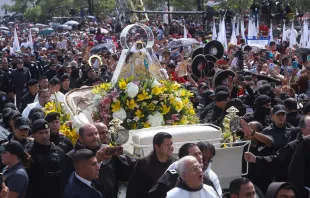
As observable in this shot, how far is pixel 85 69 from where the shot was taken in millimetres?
15547

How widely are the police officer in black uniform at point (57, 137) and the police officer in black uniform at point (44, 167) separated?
419 millimetres

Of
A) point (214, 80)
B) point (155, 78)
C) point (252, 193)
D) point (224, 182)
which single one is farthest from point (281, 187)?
point (214, 80)

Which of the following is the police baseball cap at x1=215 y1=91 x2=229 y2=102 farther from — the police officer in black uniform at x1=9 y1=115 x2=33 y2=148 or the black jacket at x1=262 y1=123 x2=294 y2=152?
the police officer in black uniform at x1=9 y1=115 x2=33 y2=148

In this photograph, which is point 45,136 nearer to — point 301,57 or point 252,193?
point 252,193

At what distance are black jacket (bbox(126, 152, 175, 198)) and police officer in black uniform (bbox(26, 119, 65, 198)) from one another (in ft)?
2.77

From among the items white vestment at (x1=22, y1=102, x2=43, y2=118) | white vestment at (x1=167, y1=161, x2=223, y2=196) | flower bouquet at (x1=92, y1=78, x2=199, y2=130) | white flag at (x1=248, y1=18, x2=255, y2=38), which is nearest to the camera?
white vestment at (x1=167, y1=161, x2=223, y2=196)

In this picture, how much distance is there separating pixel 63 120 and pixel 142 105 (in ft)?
4.36

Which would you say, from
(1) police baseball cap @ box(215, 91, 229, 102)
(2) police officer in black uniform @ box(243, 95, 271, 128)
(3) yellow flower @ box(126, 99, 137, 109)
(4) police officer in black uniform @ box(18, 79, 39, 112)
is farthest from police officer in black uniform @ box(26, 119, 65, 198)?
(4) police officer in black uniform @ box(18, 79, 39, 112)

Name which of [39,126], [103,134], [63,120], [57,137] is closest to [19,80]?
[63,120]

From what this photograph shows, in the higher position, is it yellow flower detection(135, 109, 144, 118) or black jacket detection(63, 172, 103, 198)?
yellow flower detection(135, 109, 144, 118)

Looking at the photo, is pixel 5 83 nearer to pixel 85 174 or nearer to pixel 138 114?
pixel 138 114

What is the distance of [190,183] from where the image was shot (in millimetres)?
5676

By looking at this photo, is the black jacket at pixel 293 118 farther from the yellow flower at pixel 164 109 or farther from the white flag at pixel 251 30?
the white flag at pixel 251 30

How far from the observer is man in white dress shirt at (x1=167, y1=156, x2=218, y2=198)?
5.66m
